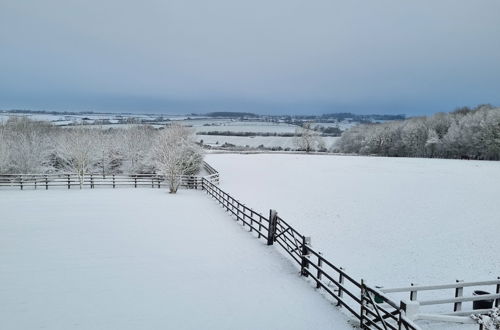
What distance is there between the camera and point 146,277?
10.1 m

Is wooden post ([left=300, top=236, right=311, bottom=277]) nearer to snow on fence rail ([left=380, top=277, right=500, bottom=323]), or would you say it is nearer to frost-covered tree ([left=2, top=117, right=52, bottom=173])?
snow on fence rail ([left=380, top=277, right=500, bottom=323])

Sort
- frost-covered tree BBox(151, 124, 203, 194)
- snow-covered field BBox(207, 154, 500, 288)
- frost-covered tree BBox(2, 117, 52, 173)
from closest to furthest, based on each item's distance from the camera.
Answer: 1. snow-covered field BBox(207, 154, 500, 288)
2. frost-covered tree BBox(151, 124, 203, 194)
3. frost-covered tree BBox(2, 117, 52, 173)

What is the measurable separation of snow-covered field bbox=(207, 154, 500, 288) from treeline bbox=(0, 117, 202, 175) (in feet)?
51.0

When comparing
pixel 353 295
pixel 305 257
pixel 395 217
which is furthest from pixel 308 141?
pixel 353 295

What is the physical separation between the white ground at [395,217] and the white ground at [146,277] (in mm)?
4041

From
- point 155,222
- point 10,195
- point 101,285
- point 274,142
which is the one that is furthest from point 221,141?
point 101,285

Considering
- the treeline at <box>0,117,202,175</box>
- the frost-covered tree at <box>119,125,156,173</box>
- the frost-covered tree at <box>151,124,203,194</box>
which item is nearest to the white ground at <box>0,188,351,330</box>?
the frost-covered tree at <box>151,124,203,194</box>

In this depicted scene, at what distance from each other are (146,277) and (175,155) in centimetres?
2149

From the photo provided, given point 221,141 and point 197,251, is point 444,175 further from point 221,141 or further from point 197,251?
point 221,141

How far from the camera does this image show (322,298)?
9070 mm

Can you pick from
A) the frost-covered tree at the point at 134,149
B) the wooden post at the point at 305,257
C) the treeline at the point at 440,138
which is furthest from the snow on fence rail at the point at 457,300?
the treeline at the point at 440,138

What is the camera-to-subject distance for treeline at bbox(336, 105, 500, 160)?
60.4 meters

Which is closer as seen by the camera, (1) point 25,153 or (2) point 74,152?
(2) point 74,152

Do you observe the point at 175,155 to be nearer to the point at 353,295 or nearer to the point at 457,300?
the point at 353,295
